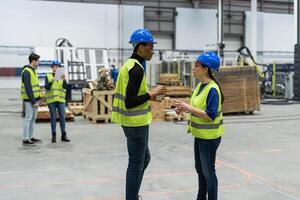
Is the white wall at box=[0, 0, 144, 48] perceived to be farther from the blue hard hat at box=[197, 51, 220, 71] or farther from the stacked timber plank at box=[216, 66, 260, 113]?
the blue hard hat at box=[197, 51, 220, 71]

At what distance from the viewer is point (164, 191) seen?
18.0 ft

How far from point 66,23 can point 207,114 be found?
2669 centimetres

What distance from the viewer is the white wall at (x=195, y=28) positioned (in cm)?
3183

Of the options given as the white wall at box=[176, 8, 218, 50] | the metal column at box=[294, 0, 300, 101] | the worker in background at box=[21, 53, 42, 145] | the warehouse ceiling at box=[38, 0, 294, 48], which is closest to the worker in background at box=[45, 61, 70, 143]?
the worker in background at box=[21, 53, 42, 145]

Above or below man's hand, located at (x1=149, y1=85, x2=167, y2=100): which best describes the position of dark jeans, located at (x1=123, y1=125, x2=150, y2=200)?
below

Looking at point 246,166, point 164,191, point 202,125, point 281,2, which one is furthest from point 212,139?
point 281,2

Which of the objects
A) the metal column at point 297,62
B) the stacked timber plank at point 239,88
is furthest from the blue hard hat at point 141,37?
the metal column at point 297,62

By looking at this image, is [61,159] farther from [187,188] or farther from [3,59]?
[3,59]

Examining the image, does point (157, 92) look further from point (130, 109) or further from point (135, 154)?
point (135, 154)

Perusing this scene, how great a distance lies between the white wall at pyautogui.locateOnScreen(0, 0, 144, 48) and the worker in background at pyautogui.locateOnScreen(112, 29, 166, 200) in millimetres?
25966

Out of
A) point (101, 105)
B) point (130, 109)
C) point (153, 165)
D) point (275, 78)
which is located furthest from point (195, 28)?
point (130, 109)

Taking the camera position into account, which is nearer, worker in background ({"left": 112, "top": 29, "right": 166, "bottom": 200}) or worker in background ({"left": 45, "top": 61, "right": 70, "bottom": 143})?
worker in background ({"left": 112, "top": 29, "right": 166, "bottom": 200})

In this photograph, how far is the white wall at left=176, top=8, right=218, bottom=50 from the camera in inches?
1253

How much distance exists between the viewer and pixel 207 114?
161 inches
